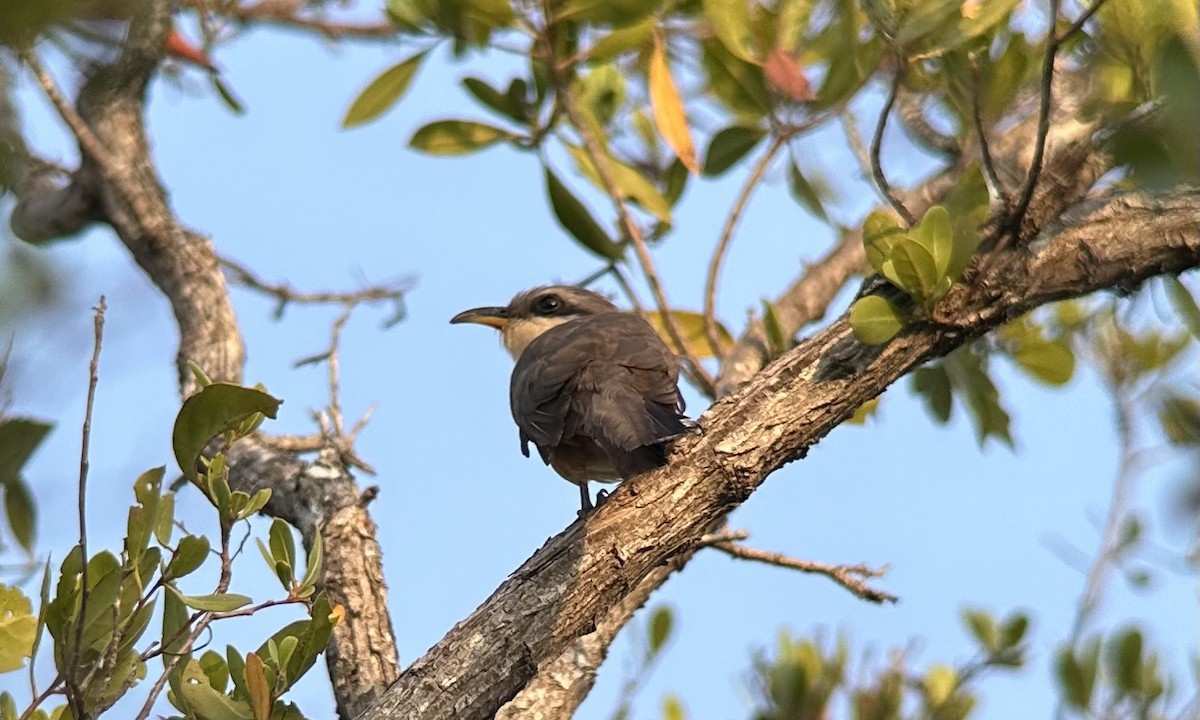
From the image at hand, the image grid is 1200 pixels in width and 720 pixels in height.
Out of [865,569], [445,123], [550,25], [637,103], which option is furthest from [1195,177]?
[637,103]

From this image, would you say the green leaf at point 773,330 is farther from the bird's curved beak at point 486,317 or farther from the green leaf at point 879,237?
the bird's curved beak at point 486,317

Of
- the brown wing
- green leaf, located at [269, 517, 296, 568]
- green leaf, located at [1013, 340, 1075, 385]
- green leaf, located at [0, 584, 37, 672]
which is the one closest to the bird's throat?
the brown wing

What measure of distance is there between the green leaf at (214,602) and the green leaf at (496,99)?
8.20 ft

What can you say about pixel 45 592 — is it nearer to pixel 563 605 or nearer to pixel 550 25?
pixel 563 605

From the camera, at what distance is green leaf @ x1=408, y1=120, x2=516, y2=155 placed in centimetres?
495

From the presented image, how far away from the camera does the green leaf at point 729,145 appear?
4871mm

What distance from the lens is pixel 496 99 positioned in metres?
4.87

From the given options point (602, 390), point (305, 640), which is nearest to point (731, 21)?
point (602, 390)

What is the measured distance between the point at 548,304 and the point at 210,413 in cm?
334

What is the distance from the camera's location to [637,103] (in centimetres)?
637

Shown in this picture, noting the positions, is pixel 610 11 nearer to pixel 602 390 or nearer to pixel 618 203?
pixel 618 203

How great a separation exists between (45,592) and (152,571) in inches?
12.3

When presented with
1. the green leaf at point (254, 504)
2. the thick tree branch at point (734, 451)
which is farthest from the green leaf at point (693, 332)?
the green leaf at point (254, 504)

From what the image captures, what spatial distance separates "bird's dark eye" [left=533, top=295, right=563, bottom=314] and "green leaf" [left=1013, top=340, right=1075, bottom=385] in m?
2.21
